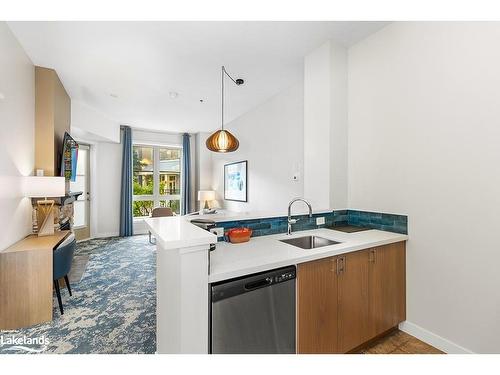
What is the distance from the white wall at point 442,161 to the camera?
5.00ft

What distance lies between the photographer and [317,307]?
4.67ft

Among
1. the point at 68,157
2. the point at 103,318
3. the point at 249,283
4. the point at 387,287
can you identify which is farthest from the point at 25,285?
the point at 387,287

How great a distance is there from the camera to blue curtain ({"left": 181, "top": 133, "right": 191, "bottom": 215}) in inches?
244

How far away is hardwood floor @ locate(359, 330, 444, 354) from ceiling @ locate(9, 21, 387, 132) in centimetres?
280

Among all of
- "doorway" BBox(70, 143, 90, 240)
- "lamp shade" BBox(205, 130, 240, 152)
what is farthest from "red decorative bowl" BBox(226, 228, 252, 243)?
"doorway" BBox(70, 143, 90, 240)

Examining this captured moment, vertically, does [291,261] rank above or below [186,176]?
below

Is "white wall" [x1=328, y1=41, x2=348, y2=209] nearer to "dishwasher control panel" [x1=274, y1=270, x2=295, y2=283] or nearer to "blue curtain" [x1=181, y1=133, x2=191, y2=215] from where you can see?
"dishwasher control panel" [x1=274, y1=270, x2=295, y2=283]

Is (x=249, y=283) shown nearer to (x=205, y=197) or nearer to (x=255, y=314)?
(x=255, y=314)

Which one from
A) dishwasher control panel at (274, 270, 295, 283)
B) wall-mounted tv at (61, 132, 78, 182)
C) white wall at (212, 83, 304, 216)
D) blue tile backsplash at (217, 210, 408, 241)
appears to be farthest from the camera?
white wall at (212, 83, 304, 216)

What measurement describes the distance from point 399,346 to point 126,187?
18.9ft

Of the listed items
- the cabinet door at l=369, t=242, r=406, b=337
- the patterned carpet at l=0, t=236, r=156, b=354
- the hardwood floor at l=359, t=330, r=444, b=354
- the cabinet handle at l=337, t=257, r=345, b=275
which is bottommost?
the patterned carpet at l=0, t=236, r=156, b=354

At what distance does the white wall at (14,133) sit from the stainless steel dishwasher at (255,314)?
7.62 feet
